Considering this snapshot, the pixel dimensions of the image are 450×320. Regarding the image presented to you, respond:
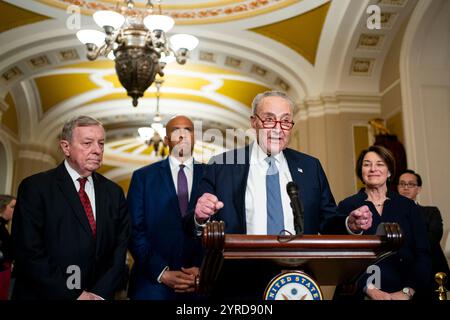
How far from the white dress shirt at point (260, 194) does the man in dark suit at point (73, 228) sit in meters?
0.73

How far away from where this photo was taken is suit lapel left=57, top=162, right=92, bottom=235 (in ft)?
7.50

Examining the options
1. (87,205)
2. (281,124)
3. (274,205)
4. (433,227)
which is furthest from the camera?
(433,227)

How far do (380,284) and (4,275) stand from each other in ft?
10.7

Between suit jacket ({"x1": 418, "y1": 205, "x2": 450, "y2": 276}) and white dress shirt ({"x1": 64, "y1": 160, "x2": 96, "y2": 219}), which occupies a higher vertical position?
white dress shirt ({"x1": 64, "y1": 160, "x2": 96, "y2": 219})

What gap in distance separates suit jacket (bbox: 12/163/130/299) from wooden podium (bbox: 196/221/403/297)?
0.79 metres

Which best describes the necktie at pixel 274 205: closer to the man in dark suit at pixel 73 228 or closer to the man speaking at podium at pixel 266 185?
Result: the man speaking at podium at pixel 266 185

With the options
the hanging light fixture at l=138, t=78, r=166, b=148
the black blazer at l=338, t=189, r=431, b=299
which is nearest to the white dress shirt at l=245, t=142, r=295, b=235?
the black blazer at l=338, t=189, r=431, b=299

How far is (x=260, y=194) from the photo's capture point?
197 cm

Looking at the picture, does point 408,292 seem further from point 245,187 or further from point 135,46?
point 135,46

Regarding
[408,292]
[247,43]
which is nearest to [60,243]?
[408,292]

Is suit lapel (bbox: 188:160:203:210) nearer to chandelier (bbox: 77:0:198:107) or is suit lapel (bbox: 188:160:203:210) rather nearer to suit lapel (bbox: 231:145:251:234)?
suit lapel (bbox: 231:145:251:234)

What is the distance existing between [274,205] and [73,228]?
0.92 meters

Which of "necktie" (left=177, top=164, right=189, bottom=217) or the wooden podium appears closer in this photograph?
the wooden podium

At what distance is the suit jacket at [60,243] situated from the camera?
214 centimetres
